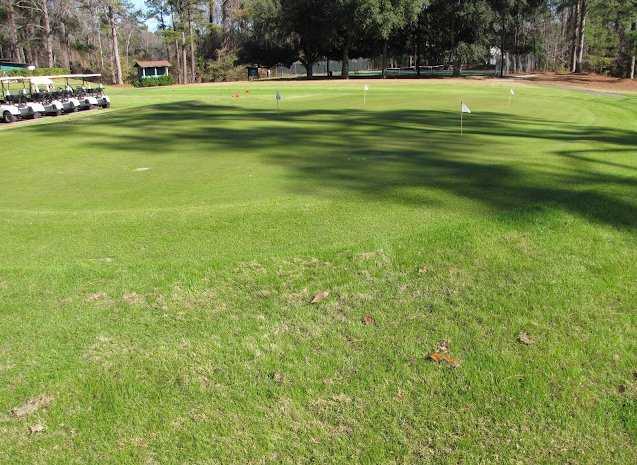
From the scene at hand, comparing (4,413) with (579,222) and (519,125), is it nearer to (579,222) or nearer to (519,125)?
(579,222)

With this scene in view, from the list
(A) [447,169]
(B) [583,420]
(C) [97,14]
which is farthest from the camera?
(C) [97,14]

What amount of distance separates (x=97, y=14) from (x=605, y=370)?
3826 inches

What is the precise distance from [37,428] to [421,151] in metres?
10.7

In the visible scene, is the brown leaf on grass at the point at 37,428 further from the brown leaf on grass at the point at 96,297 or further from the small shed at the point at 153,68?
the small shed at the point at 153,68

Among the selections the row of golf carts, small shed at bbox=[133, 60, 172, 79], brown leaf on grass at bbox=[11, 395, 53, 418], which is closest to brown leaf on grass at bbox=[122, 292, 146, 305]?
brown leaf on grass at bbox=[11, 395, 53, 418]

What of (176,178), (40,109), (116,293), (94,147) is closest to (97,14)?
(40,109)

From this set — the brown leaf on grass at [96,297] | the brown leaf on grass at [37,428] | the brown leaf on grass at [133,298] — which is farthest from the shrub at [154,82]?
the brown leaf on grass at [37,428]

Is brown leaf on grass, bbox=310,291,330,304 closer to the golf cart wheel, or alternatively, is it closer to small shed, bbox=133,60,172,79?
the golf cart wheel

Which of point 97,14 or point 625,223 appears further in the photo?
point 97,14

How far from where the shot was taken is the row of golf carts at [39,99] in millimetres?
26422

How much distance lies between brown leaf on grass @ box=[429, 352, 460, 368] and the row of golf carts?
26.4m

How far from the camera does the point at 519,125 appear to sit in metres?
19.2

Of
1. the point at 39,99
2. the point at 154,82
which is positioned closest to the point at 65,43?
the point at 154,82

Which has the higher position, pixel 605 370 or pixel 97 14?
pixel 97 14
